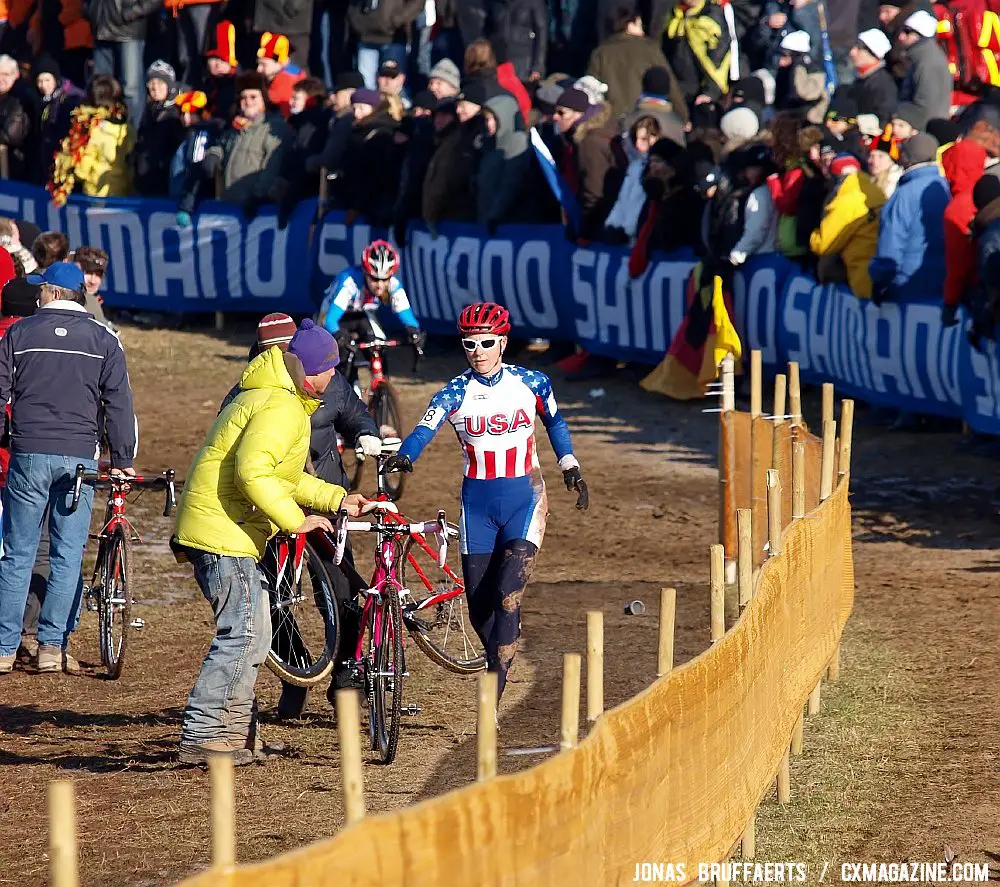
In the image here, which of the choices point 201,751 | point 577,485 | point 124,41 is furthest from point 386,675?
point 124,41

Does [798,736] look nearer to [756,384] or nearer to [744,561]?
[744,561]

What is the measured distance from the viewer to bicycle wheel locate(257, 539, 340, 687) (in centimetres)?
988

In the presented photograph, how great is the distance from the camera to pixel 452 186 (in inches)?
871

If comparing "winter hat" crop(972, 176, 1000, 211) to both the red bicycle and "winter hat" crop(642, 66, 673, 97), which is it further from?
the red bicycle

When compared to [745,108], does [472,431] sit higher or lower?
lower

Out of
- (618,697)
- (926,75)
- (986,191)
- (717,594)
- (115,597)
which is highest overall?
(926,75)

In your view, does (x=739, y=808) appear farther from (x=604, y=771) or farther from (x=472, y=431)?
(x=472, y=431)

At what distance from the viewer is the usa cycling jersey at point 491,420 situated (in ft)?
32.1

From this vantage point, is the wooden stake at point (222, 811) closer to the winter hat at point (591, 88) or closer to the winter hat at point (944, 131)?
the winter hat at point (944, 131)

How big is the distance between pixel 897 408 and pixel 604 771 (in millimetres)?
12435

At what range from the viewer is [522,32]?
2317 cm

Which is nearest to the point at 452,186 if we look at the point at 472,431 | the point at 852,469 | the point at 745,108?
the point at 745,108

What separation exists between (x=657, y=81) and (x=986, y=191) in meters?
6.03

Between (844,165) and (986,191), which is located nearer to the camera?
(986,191)
